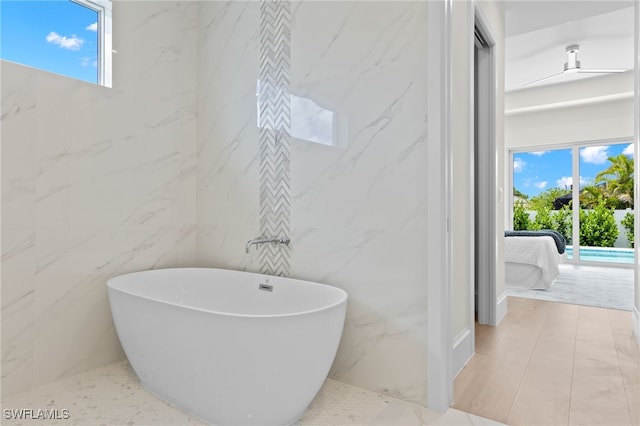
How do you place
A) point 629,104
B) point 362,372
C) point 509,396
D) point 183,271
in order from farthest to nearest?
1. point 629,104
2. point 183,271
3. point 362,372
4. point 509,396

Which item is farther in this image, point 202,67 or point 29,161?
point 202,67

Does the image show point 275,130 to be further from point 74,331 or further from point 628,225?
point 628,225

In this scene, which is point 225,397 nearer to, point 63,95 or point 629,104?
point 63,95

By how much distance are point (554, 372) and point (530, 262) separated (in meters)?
2.17

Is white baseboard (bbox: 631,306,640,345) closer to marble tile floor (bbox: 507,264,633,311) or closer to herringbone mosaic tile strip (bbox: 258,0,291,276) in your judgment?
marble tile floor (bbox: 507,264,633,311)

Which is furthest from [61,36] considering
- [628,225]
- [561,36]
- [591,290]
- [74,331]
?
[628,225]

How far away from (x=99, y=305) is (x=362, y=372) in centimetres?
155

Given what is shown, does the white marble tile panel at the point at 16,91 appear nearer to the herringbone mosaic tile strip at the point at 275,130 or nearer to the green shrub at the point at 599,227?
the herringbone mosaic tile strip at the point at 275,130

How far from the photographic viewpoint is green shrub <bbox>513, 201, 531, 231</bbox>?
6.66 meters

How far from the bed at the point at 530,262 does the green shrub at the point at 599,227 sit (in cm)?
238

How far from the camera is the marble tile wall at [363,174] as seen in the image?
1772 mm

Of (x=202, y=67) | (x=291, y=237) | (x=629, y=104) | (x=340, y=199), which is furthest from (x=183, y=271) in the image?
(x=629, y=104)

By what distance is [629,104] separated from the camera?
5.49 m

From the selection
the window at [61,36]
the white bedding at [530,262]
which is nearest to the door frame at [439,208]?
the window at [61,36]
